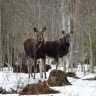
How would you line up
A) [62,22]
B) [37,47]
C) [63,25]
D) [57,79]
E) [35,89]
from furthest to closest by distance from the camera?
1. [62,22]
2. [63,25]
3. [37,47]
4. [57,79]
5. [35,89]

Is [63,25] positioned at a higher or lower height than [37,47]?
higher

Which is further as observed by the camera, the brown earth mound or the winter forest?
the winter forest

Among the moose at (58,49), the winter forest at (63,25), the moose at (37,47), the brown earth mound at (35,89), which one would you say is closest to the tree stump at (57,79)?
the winter forest at (63,25)

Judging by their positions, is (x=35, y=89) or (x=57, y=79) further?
(x=57, y=79)

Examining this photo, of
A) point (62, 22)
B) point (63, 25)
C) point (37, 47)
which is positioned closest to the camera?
point (37, 47)

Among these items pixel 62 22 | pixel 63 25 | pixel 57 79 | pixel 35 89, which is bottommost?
pixel 35 89

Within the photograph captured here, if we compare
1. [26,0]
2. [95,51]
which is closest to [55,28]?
[26,0]

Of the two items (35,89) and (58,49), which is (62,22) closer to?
(58,49)

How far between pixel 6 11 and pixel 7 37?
2048mm

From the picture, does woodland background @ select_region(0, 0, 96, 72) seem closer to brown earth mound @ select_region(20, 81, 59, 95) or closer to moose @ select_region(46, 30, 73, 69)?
moose @ select_region(46, 30, 73, 69)

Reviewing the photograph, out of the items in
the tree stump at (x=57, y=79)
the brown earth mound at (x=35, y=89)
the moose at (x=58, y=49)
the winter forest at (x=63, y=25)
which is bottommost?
the brown earth mound at (x=35, y=89)

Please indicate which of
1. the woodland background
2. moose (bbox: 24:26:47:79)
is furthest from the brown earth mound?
moose (bbox: 24:26:47:79)

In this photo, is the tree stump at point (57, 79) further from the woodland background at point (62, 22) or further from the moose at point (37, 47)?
the moose at point (37, 47)

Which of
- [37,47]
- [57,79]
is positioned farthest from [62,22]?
[57,79]
